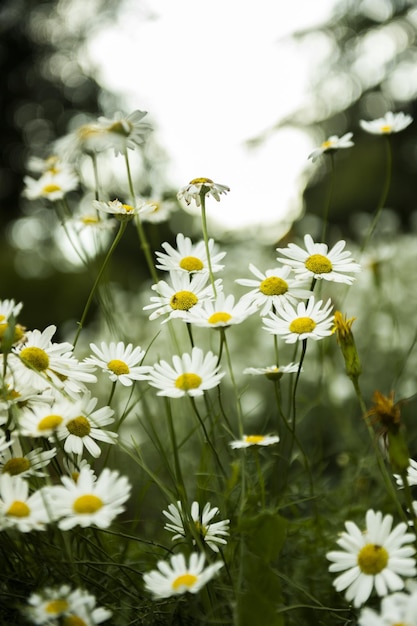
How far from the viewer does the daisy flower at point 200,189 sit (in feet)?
1.86

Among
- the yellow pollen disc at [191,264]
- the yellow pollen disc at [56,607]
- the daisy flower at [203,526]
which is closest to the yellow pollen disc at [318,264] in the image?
the yellow pollen disc at [191,264]

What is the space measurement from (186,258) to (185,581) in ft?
1.01

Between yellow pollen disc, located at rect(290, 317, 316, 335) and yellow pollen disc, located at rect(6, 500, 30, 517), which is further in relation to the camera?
yellow pollen disc, located at rect(290, 317, 316, 335)

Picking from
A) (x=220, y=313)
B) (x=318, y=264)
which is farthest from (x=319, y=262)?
(x=220, y=313)

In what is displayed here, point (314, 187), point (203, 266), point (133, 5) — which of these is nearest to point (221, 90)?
point (203, 266)

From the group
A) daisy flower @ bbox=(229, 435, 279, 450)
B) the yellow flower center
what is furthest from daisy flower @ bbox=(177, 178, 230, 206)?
the yellow flower center

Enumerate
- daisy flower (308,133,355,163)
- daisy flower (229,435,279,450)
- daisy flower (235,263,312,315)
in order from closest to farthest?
daisy flower (229,435,279,450), daisy flower (235,263,312,315), daisy flower (308,133,355,163)

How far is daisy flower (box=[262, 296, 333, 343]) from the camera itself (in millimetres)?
536

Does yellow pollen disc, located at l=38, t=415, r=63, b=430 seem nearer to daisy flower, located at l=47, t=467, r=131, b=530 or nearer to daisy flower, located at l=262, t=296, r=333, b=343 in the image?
daisy flower, located at l=47, t=467, r=131, b=530

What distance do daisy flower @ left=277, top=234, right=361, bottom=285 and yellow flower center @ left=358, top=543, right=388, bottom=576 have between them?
0.23 metres

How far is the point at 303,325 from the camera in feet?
1.82

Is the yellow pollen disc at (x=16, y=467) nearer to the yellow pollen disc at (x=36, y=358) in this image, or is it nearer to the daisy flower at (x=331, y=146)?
the yellow pollen disc at (x=36, y=358)

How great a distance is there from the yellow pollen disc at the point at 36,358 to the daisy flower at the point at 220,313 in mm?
121

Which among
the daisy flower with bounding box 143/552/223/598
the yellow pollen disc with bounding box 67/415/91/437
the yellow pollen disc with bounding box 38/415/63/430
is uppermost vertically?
the yellow pollen disc with bounding box 38/415/63/430
